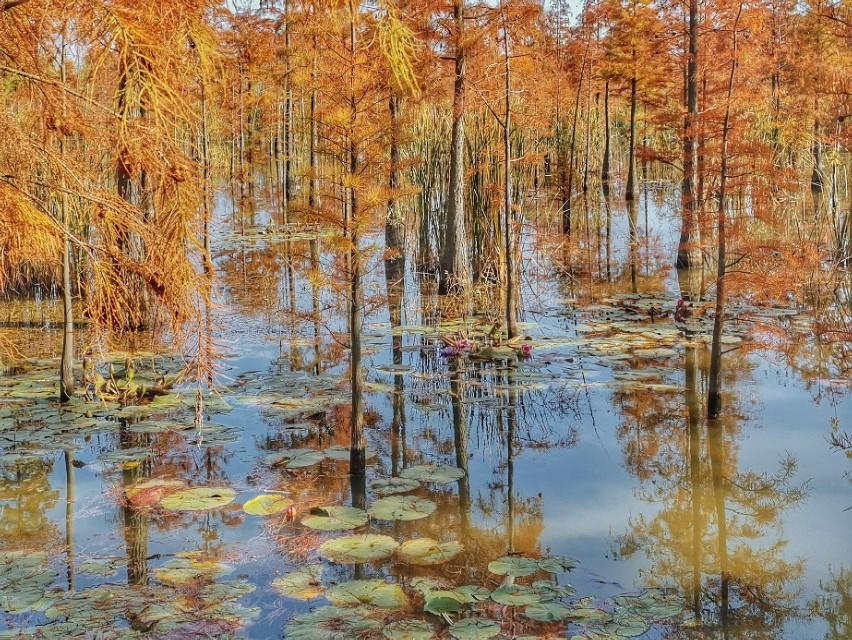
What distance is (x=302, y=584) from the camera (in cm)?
521

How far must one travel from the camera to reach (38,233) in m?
4.05

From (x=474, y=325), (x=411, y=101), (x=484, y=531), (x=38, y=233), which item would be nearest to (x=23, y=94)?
(x=38, y=233)

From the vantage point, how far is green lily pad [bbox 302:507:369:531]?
6.01m

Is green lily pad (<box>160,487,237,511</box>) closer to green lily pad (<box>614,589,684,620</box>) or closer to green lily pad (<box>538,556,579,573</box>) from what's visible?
green lily pad (<box>538,556,579,573</box>)

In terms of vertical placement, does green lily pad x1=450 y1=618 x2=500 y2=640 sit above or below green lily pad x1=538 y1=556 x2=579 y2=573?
below

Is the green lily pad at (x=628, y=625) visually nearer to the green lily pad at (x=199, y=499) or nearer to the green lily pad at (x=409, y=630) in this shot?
the green lily pad at (x=409, y=630)

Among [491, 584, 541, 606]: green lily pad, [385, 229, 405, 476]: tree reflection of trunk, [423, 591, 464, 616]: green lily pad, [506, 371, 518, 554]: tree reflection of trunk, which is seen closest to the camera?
[423, 591, 464, 616]: green lily pad

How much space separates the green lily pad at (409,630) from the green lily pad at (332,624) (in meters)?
0.08

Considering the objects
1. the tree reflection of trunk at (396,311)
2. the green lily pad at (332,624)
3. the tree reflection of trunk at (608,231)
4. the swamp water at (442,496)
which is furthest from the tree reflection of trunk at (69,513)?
the tree reflection of trunk at (608,231)

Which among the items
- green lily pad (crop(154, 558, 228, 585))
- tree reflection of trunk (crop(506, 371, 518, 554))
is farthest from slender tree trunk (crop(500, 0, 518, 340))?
green lily pad (crop(154, 558, 228, 585))

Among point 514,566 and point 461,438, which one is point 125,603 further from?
point 461,438

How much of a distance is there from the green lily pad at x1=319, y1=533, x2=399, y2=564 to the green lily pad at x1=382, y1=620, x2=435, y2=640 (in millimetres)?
852

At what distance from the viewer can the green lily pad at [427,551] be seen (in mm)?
5523

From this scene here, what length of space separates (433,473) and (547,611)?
2.35 metres
